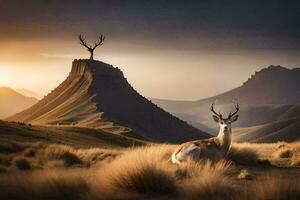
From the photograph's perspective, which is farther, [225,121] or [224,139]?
[225,121]

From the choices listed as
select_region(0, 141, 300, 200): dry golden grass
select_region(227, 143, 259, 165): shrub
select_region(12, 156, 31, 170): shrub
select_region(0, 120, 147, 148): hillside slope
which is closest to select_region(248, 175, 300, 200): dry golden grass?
select_region(0, 141, 300, 200): dry golden grass

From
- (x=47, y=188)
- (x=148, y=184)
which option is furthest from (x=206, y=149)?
(x=47, y=188)

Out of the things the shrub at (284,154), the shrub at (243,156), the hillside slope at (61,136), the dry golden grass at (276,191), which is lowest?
the dry golden grass at (276,191)

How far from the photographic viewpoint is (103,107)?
4818 inches

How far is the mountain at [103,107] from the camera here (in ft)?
383

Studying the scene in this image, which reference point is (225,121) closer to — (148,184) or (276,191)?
(148,184)

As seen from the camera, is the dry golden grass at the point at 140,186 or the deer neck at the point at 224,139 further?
the deer neck at the point at 224,139

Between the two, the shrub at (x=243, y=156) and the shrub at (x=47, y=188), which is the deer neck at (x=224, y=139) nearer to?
the shrub at (x=243, y=156)

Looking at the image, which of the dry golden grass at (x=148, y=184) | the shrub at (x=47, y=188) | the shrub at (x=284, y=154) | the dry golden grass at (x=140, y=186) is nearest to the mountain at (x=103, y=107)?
the shrub at (x=284, y=154)

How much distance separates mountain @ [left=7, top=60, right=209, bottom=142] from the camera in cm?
11673

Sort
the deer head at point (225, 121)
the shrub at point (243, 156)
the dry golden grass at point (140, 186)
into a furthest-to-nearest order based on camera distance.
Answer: the shrub at point (243, 156), the deer head at point (225, 121), the dry golden grass at point (140, 186)

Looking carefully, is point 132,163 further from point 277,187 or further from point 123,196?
point 277,187

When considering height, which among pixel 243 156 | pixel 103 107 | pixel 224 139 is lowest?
pixel 243 156

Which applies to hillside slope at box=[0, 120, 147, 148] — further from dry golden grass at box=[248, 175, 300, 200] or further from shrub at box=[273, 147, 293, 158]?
dry golden grass at box=[248, 175, 300, 200]
